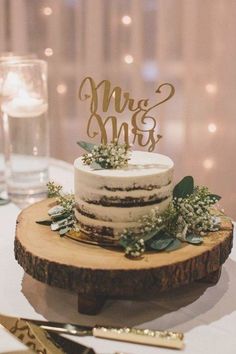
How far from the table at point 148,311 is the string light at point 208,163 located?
116cm

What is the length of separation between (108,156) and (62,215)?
0.16 m

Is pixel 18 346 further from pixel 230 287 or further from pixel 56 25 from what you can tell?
pixel 56 25

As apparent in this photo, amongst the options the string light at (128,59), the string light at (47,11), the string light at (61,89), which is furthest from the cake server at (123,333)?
the string light at (47,11)

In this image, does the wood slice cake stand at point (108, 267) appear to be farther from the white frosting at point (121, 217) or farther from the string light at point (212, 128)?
the string light at point (212, 128)

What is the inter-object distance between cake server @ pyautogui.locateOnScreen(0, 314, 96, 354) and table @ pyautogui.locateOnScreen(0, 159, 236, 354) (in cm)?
2

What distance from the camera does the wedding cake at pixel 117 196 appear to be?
1.00 m

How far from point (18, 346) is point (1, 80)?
899 millimetres

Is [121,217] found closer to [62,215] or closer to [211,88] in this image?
[62,215]

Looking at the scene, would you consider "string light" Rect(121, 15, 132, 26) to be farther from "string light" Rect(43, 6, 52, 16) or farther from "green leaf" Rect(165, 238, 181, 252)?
"green leaf" Rect(165, 238, 181, 252)

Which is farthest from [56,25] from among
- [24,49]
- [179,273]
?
[179,273]

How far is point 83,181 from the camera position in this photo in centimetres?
103

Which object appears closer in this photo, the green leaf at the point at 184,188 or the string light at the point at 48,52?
the green leaf at the point at 184,188

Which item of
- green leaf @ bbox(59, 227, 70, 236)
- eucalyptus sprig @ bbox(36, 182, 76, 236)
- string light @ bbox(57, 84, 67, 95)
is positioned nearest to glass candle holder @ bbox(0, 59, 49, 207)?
eucalyptus sprig @ bbox(36, 182, 76, 236)

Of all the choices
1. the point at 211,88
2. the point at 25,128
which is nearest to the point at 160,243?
the point at 25,128
